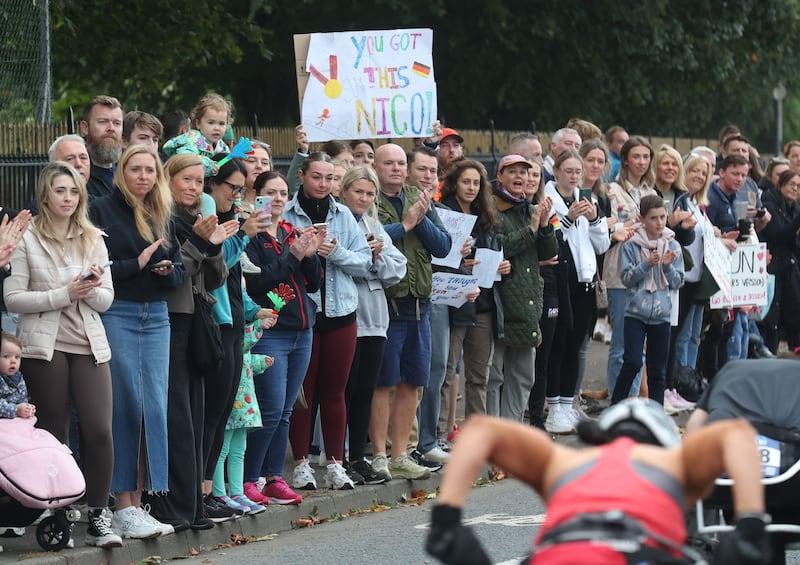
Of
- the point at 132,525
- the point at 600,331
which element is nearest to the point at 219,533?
the point at 132,525

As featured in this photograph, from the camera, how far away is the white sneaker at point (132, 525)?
31.4ft

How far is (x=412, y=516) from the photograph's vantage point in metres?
11.1

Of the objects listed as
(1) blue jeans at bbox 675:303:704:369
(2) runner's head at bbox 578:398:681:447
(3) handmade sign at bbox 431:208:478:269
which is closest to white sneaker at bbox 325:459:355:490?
(3) handmade sign at bbox 431:208:478:269

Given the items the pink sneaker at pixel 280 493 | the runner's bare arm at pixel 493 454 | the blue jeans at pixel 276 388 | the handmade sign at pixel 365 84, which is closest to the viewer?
the runner's bare arm at pixel 493 454

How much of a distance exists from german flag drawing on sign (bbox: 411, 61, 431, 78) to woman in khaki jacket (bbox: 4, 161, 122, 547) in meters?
5.36

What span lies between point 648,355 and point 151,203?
6083mm

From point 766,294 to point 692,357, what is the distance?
1422 mm

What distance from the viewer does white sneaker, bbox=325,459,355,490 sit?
37.8 feet

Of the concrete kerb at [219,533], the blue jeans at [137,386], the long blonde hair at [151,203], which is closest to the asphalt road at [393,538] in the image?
the concrete kerb at [219,533]

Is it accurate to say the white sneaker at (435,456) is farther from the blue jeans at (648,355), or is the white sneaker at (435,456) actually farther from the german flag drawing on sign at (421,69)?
the german flag drawing on sign at (421,69)

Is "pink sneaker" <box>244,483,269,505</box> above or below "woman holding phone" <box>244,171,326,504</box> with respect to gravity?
below

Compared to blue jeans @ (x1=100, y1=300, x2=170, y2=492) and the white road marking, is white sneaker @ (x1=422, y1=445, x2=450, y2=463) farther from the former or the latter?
blue jeans @ (x1=100, y1=300, x2=170, y2=492)

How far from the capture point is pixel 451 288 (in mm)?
12586

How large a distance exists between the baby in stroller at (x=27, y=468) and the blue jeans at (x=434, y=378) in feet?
13.0
